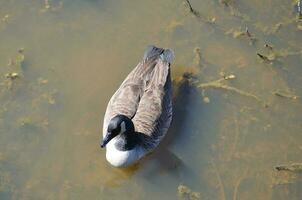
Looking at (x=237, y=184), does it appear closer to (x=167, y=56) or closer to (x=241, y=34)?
(x=167, y=56)

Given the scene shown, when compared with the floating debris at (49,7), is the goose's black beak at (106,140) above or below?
below

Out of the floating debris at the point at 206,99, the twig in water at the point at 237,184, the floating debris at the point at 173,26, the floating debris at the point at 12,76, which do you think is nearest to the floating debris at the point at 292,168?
the twig in water at the point at 237,184

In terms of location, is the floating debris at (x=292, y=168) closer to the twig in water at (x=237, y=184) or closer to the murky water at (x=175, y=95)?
the murky water at (x=175, y=95)

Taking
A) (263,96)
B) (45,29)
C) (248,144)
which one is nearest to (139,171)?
(248,144)

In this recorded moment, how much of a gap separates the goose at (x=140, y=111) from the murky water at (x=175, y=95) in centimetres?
27

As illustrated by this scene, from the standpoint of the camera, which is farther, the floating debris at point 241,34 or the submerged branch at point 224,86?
the floating debris at point 241,34

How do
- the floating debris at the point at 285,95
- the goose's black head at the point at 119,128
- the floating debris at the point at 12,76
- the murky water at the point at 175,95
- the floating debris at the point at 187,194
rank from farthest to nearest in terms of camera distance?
the floating debris at the point at 12,76, the floating debris at the point at 285,95, the murky water at the point at 175,95, the floating debris at the point at 187,194, the goose's black head at the point at 119,128

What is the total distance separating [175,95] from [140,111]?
897 mm

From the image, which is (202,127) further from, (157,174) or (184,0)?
(184,0)

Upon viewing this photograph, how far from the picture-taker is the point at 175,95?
9.85 metres

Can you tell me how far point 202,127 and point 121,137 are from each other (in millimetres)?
1282

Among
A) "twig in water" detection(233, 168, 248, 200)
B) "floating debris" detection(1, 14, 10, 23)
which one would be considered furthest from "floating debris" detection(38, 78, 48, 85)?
"twig in water" detection(233, 168, 248, 200)

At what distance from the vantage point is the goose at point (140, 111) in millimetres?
8820

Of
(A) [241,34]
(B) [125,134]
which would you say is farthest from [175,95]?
(A) [241,34]
